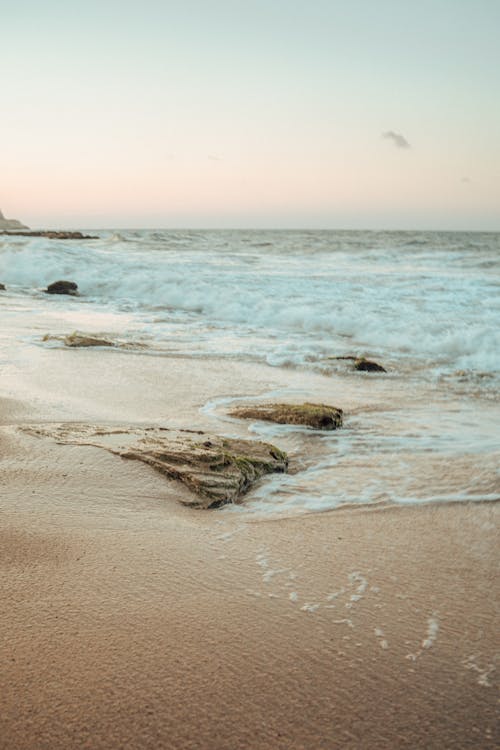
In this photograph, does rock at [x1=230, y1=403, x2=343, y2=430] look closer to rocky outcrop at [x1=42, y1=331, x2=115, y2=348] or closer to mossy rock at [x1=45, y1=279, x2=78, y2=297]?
rocky outcrop at [x1=42, y1=331, x2=115, y2=348]

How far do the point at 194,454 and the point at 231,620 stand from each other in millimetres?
1332

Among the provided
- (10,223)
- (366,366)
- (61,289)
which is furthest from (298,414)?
(10,223)

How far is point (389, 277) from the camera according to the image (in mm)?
17031

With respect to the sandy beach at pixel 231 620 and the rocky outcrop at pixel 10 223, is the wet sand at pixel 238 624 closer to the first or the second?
the sandy beach at pixel 231 620

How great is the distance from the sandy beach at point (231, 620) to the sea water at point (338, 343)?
44 centimetres

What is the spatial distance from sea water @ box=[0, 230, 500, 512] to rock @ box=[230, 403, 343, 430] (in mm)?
94

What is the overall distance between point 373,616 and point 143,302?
11311mm

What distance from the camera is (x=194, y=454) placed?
316 centimetres

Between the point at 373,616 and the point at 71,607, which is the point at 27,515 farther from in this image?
the point at 373,616

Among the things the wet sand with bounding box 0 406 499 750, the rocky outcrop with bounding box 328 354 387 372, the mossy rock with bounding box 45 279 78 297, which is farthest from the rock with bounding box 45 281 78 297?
the wet sand with bounding box 0 406 499 750

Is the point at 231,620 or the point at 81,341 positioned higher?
the point at 81,341

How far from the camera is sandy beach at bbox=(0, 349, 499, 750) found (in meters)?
1.47

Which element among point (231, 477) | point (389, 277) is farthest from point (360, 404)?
point (389, 277)

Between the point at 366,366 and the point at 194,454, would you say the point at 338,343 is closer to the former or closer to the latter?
the point at 366,366
